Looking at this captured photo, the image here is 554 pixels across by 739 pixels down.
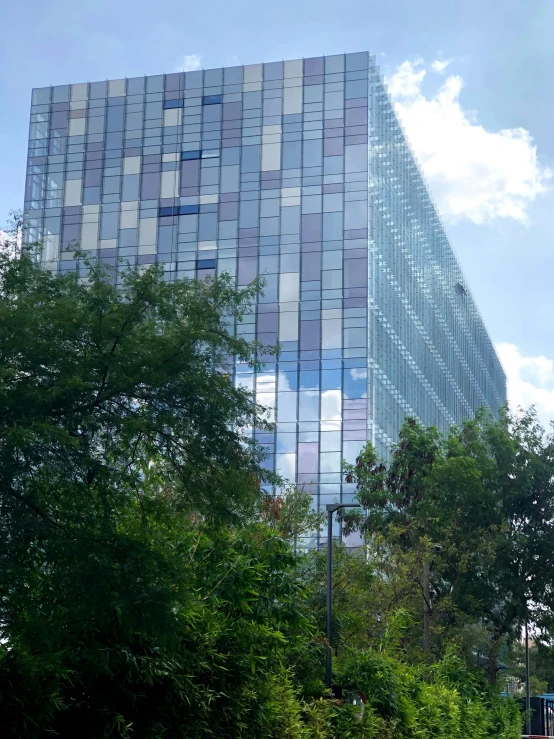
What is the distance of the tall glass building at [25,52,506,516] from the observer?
73.1m

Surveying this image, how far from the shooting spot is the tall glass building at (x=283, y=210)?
73.1 metres

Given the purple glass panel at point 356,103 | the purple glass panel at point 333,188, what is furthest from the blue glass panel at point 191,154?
the purple glass panel at point 356,103

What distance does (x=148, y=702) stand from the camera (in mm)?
16312

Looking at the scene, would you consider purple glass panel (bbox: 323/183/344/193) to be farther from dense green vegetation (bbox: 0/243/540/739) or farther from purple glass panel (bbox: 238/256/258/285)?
dense green vegetation (bbox: 0/243/540/739)

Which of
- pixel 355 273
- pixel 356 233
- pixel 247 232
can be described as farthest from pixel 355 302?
pixel 247 232

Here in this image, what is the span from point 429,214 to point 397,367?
20113mm

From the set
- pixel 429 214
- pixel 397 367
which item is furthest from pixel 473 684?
pixel 429 214

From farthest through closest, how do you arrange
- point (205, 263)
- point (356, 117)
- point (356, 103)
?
point (356, 103) → point (356, 117) → point (205, 263)

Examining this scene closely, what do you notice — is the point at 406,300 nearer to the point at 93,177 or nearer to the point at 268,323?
the point at 268,323

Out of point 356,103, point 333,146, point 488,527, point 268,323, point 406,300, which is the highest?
point 356,103

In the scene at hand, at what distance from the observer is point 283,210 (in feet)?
253

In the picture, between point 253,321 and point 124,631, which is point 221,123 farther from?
point 124,631

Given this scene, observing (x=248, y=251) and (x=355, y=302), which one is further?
(x=248, y=251)

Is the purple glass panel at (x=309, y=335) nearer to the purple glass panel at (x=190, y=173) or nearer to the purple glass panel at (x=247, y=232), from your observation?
the purple glass panel at (x=247, y=232)
